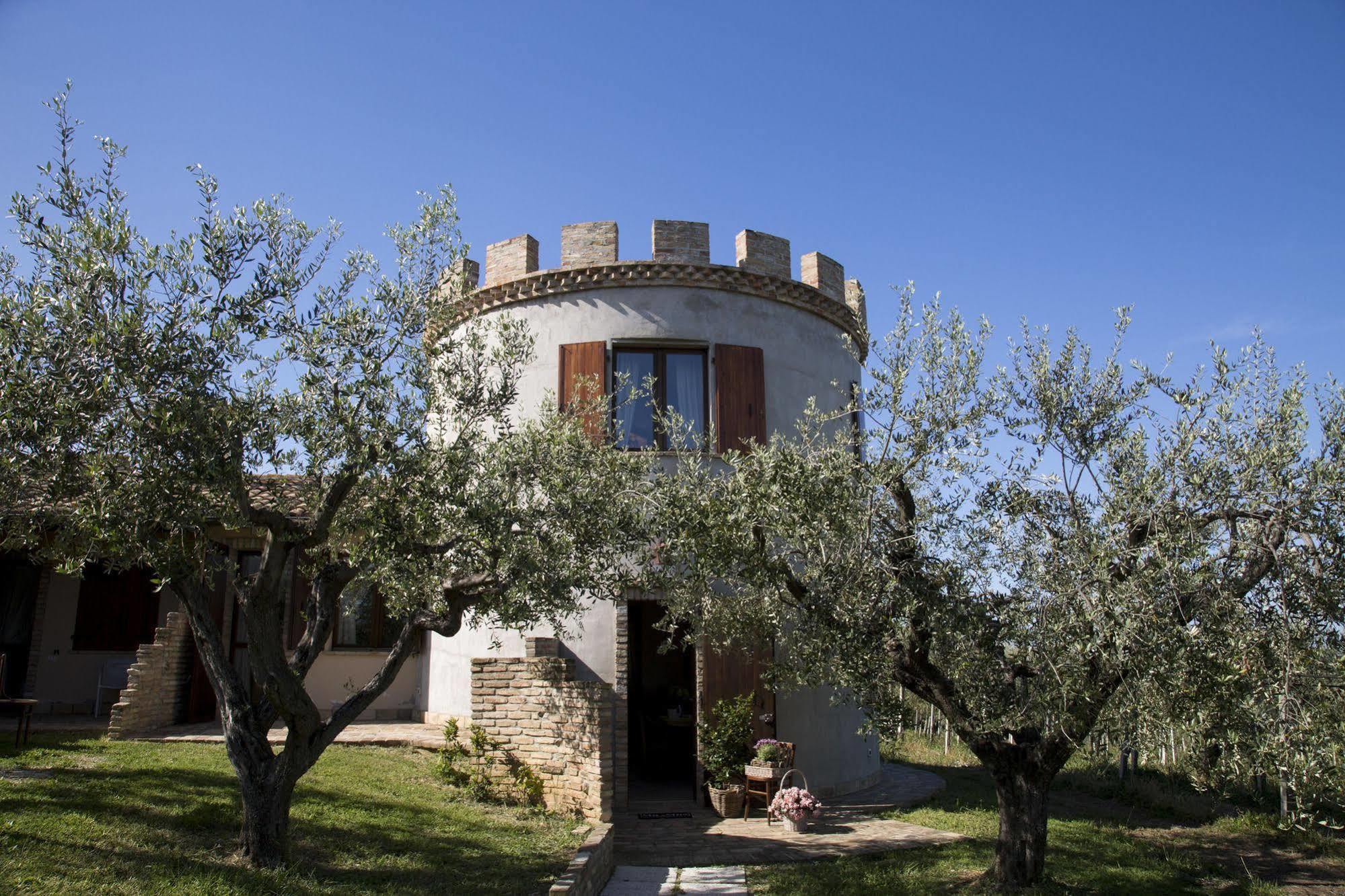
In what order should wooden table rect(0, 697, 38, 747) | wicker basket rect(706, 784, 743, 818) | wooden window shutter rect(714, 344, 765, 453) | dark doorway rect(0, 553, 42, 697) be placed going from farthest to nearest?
dark doorway rect(0, 553, 42, 697), wooden window shutter rect(714, 344, 765, 453), wicker basket rect(706, 784, 743, 818), wooden table rect(0, 697, 38, 747)

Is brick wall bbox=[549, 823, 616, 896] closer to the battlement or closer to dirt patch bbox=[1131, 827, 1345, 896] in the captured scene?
dirt patch bbox=[1131, 827, 1345, 896]

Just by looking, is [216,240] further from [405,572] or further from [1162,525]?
[1162,525]

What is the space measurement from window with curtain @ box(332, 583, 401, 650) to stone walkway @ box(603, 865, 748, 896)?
24.2 feet

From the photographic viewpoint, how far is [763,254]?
536 inches

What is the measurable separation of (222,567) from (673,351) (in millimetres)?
7386

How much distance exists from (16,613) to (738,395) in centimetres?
1244

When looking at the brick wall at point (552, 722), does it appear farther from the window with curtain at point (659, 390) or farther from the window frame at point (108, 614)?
the window frame at point (108, 614)

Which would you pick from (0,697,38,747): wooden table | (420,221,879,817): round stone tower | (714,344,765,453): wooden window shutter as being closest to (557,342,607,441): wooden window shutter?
(420,221,879,817): round stone tower

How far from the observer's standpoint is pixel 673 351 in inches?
522

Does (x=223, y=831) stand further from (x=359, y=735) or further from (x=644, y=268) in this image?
(x=644, y=268)

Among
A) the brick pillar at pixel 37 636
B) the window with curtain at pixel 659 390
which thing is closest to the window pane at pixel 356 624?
the brick pillar at pixel 37 636

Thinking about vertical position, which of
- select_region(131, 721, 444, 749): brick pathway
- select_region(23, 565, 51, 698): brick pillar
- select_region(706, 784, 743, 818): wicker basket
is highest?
select_region(23, 565, 51, 698): brick pillar

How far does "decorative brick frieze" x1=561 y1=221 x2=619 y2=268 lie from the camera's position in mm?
13195

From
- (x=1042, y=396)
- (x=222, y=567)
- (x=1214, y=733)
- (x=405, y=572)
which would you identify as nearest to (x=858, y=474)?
(x=1042, y=396)
